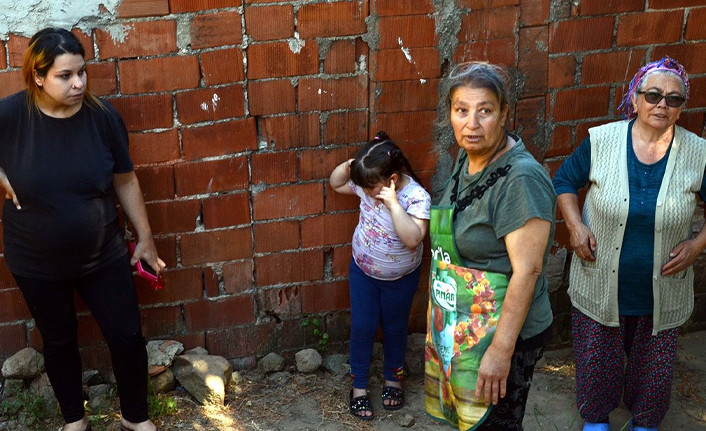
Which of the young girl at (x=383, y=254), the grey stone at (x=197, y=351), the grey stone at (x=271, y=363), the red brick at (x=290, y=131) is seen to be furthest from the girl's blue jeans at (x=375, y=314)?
the grey stone at (x=197, y=351)

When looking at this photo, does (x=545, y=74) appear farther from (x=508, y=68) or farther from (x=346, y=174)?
(x=346, y=174)

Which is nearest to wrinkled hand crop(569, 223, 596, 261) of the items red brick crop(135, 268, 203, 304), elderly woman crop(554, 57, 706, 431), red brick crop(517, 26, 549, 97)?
elderly woman crop(554, 57, 706, 431)

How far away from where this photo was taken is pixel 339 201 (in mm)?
4199

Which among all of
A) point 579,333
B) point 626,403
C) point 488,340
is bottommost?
point 626,403

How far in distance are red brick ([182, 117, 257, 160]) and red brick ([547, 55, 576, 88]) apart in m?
1.54

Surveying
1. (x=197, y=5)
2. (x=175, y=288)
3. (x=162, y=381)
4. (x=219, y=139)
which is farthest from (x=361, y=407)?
(x=197, y=5)

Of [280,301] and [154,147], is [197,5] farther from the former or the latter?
[280,301]

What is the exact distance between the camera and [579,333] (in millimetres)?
3955

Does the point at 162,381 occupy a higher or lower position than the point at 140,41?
lower

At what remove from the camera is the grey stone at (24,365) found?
12.8 feet

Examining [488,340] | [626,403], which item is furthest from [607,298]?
[488,340]

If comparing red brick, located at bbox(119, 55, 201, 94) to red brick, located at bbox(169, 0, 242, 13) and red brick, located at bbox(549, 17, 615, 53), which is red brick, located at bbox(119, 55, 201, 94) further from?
red brick, located at bbox(549, 17, 615, 53)

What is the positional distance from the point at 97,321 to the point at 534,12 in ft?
A: 8.39

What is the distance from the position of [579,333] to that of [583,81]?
130cm
